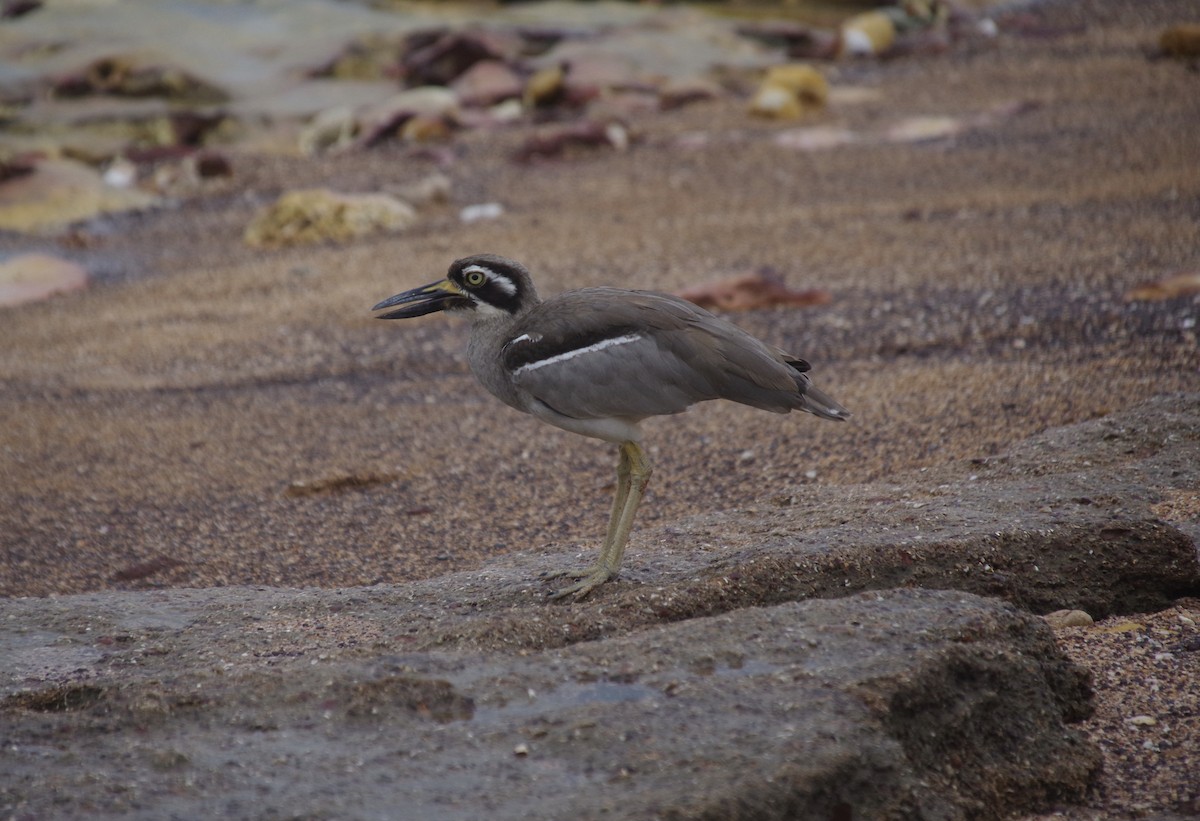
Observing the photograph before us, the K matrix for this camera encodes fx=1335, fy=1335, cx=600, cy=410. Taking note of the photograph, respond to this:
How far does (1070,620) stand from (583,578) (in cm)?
134

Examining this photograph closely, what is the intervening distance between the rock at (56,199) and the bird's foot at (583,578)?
327 inches

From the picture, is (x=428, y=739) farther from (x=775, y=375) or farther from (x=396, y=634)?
(x=775, y=375)

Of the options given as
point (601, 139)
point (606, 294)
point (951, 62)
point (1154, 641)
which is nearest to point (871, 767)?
point (1154, 641)

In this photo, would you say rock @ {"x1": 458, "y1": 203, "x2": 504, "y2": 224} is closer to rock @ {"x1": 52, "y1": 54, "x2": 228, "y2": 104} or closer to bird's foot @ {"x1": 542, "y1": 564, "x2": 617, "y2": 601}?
bird's foot @ {"x1": 542, "y1": 564, "x2": 617, "y2": 601}

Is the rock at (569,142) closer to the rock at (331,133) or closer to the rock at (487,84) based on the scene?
the rock at (331,133)

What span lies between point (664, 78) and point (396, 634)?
13.1 m

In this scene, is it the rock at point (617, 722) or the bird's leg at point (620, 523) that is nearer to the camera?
the rock at point (617, 722)

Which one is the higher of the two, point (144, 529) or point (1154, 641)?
point (1154, 641)

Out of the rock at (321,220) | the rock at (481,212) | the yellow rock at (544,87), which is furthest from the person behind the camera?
the yellow rock at (544,87)

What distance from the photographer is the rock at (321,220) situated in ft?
31.4

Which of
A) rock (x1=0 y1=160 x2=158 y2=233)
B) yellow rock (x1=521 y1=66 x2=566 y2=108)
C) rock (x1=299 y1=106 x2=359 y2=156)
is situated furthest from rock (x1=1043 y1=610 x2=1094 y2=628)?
yellow rock (x1=521 y1=66 x2=566 y2=108)

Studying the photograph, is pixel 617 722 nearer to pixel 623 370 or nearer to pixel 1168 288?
pixel 623 370

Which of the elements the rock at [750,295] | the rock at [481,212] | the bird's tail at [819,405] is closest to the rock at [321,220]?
the rock at [481,212]

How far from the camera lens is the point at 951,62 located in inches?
555
